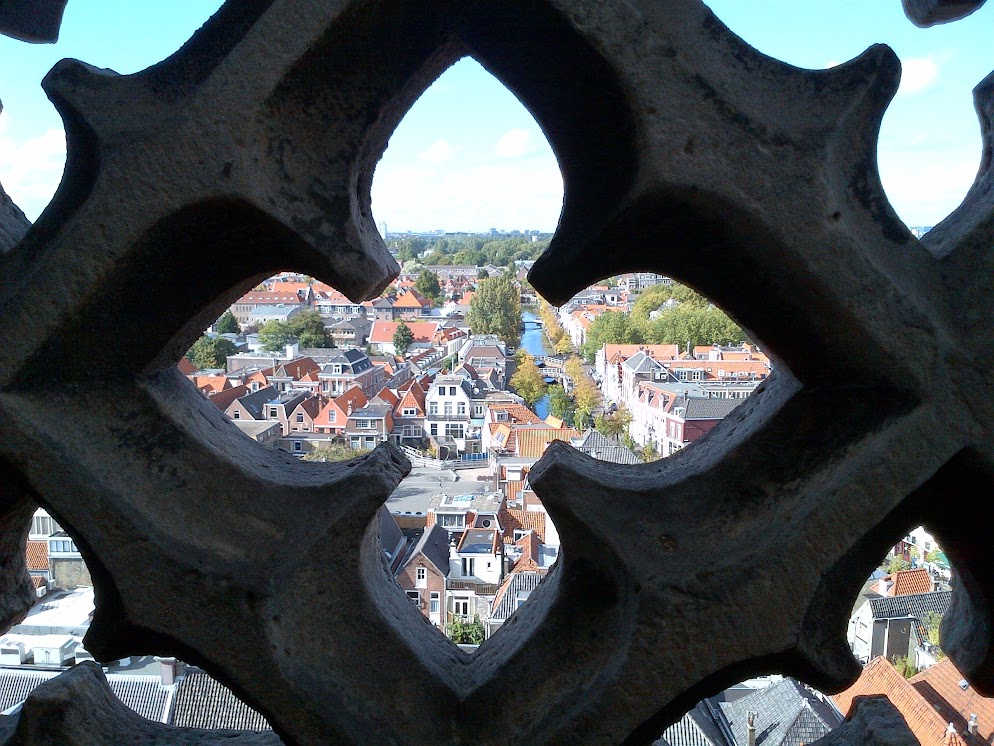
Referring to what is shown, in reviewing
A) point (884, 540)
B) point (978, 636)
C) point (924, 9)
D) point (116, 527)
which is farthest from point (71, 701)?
point (924, 9)

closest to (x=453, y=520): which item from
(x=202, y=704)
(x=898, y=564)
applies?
(x=202, y=704)

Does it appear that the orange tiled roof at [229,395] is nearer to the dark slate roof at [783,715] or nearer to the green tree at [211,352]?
the green tree at [211,352]

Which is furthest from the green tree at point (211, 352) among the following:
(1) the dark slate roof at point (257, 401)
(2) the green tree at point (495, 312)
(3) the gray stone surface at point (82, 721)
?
(3) the gray stone surface at point (82, 721)

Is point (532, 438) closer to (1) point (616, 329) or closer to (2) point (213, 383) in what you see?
(2) point (213, 383)

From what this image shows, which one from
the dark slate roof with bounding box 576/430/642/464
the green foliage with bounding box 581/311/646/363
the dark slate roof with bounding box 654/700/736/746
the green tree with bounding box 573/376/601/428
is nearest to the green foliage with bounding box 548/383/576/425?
the green tree with bounding box 573/376/601/428

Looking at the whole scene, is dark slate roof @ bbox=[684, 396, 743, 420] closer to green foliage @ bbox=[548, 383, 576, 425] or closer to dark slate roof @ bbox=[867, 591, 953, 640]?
dark slate roof @ bbox=[867, 591, 953, 640]

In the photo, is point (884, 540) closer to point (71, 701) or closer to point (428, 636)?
point (428, 636)
